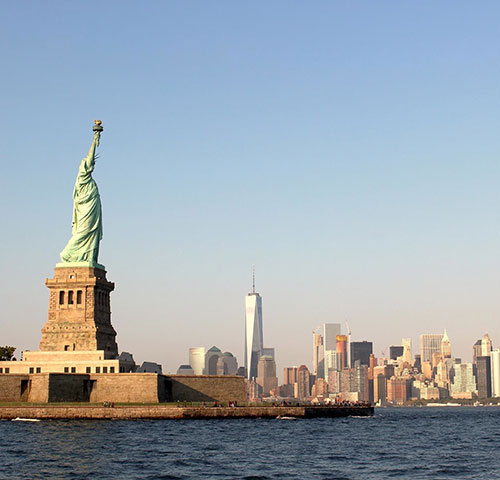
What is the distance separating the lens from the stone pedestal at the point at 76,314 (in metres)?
127

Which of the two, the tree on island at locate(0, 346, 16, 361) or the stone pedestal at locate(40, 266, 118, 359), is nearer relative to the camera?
the stone pedestal at locate(40, 266, 118, 359)

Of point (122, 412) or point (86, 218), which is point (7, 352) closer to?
point (86, 218)

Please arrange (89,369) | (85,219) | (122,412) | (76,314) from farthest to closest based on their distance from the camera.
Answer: (85,219) → (76,314) → (89,369) → (122,412)

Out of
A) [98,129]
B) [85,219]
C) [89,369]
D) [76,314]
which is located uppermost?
[98,129]

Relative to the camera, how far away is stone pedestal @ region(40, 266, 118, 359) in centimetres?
12725

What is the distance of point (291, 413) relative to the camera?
12912 cm

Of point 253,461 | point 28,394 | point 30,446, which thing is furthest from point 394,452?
point 28,394

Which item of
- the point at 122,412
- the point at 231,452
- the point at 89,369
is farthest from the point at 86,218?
the point at 231,452

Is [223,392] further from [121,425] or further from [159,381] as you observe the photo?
[121,425]

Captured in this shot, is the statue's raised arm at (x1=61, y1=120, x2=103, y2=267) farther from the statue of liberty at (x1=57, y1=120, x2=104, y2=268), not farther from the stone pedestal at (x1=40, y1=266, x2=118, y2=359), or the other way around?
the stone pedestal at (x1=40, y1=266, x2=118, y2=359)

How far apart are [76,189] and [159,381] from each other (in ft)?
113

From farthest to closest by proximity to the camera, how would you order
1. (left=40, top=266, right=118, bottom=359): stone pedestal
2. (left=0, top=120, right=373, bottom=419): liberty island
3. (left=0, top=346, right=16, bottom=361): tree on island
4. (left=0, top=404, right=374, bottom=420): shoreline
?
(left=0, top=346, right=16, bottom=361): tree on island, (left=40, top=266, right=118, bottom=359): stone pedestal, (left=0, top=120, right=373, bottom=419): liberty island, (left=0, top=404, right=374, bottom=420): shoreline

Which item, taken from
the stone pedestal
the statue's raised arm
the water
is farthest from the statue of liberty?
the water

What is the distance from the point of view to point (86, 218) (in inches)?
5281
